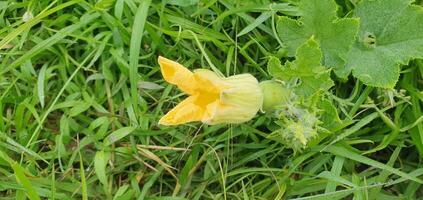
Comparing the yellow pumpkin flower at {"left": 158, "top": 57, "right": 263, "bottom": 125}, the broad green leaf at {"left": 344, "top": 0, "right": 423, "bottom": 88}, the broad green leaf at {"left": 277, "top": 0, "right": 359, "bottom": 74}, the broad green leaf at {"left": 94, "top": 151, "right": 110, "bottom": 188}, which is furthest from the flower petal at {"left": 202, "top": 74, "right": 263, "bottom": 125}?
the broad green leaf at {"left": 94, "top": 151, "right": 110, "bottom": 188}

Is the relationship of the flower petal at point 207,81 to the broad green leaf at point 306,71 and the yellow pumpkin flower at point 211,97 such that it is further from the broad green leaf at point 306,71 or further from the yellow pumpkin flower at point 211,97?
the broad green leaf at point 306,71

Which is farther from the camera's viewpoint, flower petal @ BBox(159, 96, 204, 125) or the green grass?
the green grass

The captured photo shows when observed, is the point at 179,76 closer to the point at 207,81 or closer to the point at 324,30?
the point at 207,81

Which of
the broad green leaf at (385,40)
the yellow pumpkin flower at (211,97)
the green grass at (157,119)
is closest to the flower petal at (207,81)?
the yellow pumpkin flower at (211,97)

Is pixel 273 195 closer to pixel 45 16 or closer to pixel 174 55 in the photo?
pixel 174 55

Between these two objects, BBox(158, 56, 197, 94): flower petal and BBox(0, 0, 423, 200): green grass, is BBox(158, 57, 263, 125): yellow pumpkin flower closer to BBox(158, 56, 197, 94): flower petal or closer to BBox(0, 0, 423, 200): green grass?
BBox(158, 56, 197, 94): flower petal

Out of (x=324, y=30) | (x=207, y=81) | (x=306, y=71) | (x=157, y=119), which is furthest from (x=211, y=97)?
(x=157, y=119)

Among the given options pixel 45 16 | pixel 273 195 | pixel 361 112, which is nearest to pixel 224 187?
pixel 273 195
